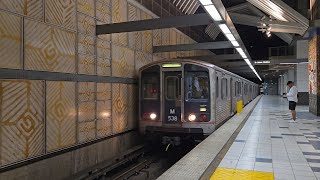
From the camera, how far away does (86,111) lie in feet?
22.8

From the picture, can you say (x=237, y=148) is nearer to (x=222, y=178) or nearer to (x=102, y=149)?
(x=222, y=178)

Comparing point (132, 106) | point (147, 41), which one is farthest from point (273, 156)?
point (147, 41)

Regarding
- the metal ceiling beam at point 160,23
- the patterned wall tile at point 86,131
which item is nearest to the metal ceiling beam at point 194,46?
the metal ceiling beam at point 160,23

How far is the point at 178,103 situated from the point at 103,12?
3.35m

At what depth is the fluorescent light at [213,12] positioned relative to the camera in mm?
4961

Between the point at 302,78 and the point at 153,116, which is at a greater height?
the point at 302,78

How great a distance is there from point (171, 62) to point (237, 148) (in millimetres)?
3166

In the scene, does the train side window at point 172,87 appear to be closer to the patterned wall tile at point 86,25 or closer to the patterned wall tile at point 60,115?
the patterned wall tile at point 86,25

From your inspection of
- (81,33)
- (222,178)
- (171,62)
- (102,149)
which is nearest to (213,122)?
(171,62)

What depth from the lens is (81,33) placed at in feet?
22.3

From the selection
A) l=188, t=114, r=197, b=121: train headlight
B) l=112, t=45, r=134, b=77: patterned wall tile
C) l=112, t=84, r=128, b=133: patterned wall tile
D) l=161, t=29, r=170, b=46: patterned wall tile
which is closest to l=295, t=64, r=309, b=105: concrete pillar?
l=161, t=29, r=170, b=46: patterned wall tile

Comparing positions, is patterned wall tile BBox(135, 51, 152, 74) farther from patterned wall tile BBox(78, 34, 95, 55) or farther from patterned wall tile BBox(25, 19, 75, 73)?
patterned wall tile BBox(25, 19, 75, 73)

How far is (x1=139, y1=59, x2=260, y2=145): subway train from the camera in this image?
777cm

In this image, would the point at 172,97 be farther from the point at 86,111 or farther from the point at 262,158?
the point at 262,158
